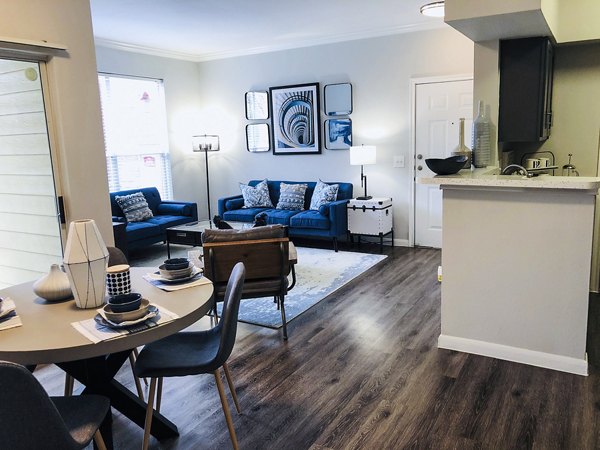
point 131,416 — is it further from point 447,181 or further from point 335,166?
point 335,166

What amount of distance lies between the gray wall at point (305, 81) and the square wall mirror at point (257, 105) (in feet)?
0.39

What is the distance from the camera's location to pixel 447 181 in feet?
9.81

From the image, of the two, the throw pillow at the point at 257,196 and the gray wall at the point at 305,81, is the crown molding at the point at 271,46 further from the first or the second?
the throw pillow at the point at 257,196

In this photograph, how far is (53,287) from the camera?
2047 millimetres

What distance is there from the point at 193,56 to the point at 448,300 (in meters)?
5.85

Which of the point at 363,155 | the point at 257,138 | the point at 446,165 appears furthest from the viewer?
the point at 257,138

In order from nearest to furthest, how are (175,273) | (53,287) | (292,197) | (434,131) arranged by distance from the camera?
(53,287) → (175,273) → (434,131) → (292,197)

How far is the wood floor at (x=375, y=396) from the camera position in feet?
7.57

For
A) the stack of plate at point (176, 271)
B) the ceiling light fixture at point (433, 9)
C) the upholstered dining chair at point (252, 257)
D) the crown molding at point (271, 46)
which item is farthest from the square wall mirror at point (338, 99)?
the stack of plate at point (176, 271)

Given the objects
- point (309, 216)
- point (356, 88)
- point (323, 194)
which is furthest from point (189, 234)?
point (356, 88)

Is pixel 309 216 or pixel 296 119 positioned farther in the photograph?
pixel 296 119

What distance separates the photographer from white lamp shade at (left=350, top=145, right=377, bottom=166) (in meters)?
5.94

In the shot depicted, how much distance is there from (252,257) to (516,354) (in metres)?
1.79

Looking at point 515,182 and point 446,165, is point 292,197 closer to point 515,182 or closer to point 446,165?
point 446,165
